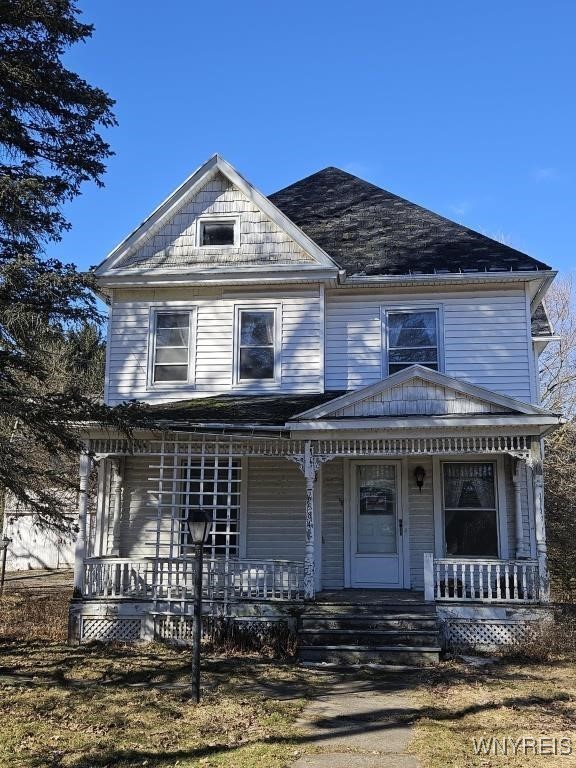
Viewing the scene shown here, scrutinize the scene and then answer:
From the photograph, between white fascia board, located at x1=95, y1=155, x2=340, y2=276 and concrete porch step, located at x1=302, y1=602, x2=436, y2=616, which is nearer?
concrete porch step, located at x1=302, y1=602, x2=436, y2=616

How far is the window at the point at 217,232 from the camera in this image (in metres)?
14.9

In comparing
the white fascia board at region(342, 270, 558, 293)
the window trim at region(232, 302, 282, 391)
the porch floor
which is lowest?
the porch floor

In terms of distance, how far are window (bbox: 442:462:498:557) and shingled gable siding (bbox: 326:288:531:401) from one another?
171 centimetres

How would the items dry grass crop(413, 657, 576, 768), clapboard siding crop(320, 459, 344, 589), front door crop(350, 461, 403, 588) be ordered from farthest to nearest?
clapboard siding crop(320, 459, 344, 589) < front door crop(350, 461, 403, 588) < dry grass crop(413, 657, 576, 768)

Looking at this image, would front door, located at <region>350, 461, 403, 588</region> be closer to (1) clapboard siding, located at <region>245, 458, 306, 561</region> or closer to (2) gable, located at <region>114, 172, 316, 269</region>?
(1) clapboard siding, located at <region>245, 458, 306, 561</region>

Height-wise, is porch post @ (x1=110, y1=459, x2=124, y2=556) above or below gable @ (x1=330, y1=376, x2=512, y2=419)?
below

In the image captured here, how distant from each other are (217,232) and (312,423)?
515 cm

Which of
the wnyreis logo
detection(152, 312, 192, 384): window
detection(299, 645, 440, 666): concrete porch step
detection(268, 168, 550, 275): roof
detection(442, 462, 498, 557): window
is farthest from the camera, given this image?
detection(152, 312, 192, 384): window

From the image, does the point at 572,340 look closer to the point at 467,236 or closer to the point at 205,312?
the point at 467,236

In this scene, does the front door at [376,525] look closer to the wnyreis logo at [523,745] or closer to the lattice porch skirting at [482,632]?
the lattice porch skirting at [482,632]

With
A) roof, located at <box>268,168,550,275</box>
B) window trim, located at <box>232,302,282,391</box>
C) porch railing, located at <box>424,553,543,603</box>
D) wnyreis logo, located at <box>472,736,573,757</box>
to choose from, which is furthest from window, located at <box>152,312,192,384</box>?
wnyreis logo, located at <box>472,736,573,757</box>

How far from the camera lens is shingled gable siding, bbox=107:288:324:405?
1430cm

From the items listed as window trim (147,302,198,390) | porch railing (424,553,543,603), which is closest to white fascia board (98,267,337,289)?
window trim (147,302,198,390)

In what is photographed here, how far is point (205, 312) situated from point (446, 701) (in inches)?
349
